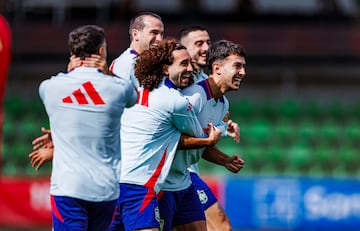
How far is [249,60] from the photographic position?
57.9 feet

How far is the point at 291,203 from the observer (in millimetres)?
15297

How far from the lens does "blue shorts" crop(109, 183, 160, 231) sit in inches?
283

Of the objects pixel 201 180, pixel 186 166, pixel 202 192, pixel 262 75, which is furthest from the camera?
pixel 262 75

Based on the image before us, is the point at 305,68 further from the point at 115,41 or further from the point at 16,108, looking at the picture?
the point at 16,108

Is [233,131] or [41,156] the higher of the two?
[233,131]

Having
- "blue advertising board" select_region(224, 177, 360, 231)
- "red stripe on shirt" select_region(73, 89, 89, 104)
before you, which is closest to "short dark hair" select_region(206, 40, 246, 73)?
"red stripe on shirt" select_region(73, 89, 89, 104)

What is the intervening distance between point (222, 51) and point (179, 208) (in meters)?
1.31

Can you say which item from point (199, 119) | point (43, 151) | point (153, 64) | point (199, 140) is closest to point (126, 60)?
point (153, 64)

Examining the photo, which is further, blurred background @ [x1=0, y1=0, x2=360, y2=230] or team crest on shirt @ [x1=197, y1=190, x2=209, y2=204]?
blurred background @ [x1=0, y1=0, x2=360, y2=230]

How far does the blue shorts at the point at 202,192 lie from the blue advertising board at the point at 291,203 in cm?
662

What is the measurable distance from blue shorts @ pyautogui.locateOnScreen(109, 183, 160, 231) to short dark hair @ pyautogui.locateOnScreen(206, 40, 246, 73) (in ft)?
4.17

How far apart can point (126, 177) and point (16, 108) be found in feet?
35.5

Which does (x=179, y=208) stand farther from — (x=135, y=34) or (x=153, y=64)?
(x=135, y=34)

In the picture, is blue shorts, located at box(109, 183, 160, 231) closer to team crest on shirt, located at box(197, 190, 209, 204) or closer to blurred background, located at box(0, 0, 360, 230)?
team crest on shirt, located at box(197, 190, 209, 204)
